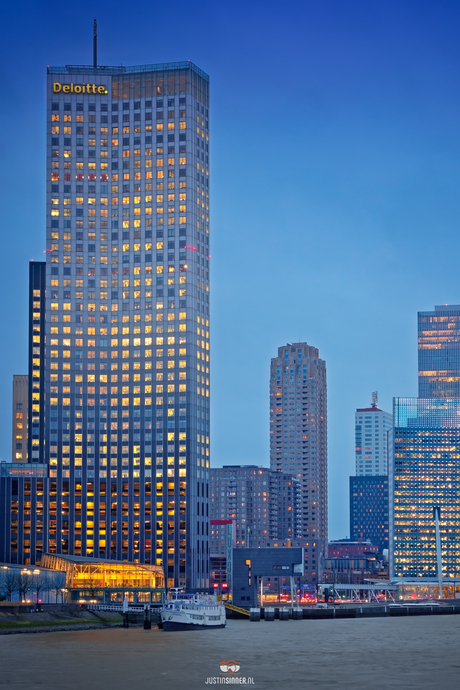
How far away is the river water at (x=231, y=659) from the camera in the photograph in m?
94.7

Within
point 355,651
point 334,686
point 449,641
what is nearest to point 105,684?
point 334,686

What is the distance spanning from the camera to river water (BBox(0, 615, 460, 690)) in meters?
94.7

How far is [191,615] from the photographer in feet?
597

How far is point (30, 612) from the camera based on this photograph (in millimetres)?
181000

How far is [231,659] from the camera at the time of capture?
119 meters

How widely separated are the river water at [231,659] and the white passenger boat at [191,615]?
5461 millimetres

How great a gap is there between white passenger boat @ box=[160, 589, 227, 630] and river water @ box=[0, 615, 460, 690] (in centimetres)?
546

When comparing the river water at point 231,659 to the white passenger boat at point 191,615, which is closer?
the river water at point 231,659

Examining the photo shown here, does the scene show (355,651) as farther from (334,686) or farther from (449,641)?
(334,686)

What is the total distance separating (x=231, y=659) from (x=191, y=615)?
211 ft

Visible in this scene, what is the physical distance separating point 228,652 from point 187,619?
52.6 meters

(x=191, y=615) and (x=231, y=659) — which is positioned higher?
(x=231, y=659)

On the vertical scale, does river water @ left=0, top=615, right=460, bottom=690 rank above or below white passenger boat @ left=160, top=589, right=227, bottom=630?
above

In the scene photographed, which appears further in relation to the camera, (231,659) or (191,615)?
(191,615)
